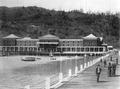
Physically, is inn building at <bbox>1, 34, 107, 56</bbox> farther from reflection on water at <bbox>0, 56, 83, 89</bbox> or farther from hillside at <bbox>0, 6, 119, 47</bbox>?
reflection on water at <bbox>0, 56, 83, 89</bbox>

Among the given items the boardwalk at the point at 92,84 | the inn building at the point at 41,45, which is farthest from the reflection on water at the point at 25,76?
the boardwalk at the point at 92,84

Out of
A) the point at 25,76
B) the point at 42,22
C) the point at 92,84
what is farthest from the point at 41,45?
the point at 92,84

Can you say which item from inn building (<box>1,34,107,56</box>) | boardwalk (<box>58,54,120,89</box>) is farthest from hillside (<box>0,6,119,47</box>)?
boardwalk (<box>58,54,120,89</box>)

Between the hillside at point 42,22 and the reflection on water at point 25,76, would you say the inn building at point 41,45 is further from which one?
the reflection on water at point 25,76

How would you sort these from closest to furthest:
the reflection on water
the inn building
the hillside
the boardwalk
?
the hillside, the boardwalk, the inn building, the reflection on water

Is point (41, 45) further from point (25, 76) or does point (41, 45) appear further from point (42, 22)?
point (42, 22)

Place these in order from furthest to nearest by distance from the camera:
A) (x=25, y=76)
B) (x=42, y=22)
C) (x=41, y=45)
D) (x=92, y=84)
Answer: (x=25, y=76) < (x=41, y=45) < (x=42, y=22) < (x=92, y=84)

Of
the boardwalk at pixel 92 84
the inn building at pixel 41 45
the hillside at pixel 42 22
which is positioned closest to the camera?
the hillside at pixel 42 22

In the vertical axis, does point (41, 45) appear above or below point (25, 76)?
above

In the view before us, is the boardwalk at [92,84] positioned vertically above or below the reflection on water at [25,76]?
above

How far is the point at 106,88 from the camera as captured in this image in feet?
34.6

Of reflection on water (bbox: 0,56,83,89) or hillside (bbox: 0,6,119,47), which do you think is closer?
hillside (bbox: 0,6,119,47)

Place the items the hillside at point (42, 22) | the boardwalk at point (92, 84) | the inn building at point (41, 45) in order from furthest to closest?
the inn building at point (41, 45) → the boardwalk at point (92, 84) → the hillside at point (42, 22)

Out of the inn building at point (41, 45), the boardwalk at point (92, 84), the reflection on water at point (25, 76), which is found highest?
the inn building at point (41, 45)
